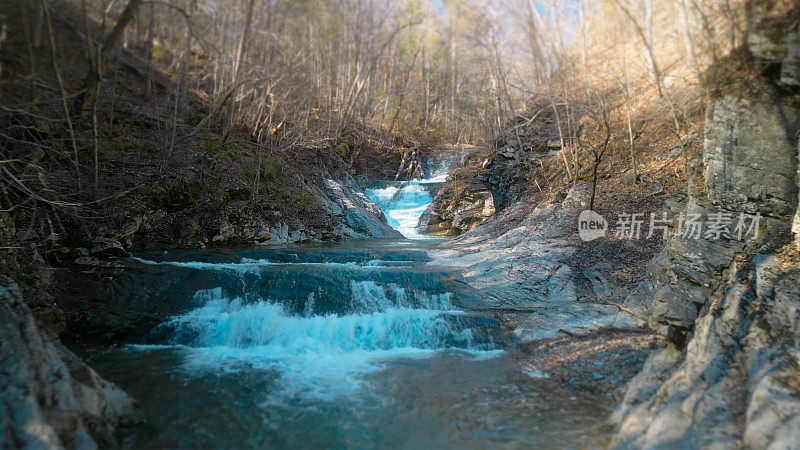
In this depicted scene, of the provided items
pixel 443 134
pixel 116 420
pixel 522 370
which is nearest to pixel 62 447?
pixel 116 420

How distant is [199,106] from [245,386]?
14831 mm

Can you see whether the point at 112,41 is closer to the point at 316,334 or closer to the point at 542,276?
the point at 316,334

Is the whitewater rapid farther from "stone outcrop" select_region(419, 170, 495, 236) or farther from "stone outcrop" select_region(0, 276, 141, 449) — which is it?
"stone outcrop" select_region(419, 170, 495, 236)

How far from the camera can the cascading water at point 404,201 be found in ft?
73.5

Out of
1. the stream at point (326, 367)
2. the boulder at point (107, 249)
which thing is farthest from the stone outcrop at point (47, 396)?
the boulder at point (107, 249)

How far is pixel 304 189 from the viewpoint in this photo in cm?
1639

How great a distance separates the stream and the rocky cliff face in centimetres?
88

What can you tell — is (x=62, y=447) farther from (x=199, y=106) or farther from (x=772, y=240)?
(x=199, y=106)

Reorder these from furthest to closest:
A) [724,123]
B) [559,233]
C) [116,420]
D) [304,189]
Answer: [304,189] → [559,233] → [724,123] → [116,420]

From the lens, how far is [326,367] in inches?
247

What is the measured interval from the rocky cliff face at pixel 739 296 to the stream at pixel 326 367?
34.5 inches

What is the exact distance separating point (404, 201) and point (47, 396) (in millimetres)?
20490

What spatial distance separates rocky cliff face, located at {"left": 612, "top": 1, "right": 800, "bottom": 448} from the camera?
11.2ft

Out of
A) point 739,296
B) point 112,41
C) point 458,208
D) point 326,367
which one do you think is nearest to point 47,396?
point 326,367
